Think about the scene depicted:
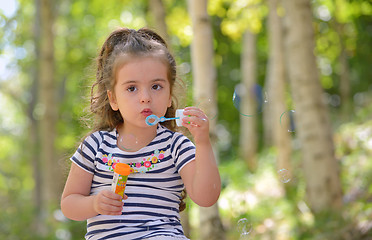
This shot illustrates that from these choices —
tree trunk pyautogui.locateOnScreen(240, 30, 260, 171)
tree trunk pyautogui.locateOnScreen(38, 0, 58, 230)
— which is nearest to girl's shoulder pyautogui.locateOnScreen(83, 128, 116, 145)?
tree trunk pyautogui.locateOnScreen(38, 0, 58, 230)

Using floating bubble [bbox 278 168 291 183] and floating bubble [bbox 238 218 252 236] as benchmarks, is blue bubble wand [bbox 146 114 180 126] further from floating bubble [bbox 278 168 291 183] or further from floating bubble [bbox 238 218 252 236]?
floating bubble [bbox 278 168 291 183]

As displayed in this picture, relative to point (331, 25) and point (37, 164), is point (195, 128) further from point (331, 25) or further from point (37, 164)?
point (331, 25)

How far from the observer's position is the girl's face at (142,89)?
6.61 ft

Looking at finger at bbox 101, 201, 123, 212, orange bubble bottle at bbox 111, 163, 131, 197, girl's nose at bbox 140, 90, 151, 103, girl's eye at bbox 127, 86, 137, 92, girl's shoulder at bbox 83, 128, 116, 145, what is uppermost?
girl's eye at bbox 127, 86, 137, 92

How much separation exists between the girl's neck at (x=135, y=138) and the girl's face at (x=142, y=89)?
0.10 metres

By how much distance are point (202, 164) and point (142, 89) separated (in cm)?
37

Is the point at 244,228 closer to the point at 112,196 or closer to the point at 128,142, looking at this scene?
the point at 128,142

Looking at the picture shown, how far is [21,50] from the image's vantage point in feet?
33.8

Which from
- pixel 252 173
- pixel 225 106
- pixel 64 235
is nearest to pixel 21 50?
pixel 64 235

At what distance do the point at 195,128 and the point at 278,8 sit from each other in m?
7.81

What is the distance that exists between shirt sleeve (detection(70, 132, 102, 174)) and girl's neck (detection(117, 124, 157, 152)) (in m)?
0.10

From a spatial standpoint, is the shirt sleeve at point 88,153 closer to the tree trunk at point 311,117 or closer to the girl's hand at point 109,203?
the girl's hand at point 109,203

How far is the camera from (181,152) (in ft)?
6.89

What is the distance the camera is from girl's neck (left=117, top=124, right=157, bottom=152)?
2.16 m
